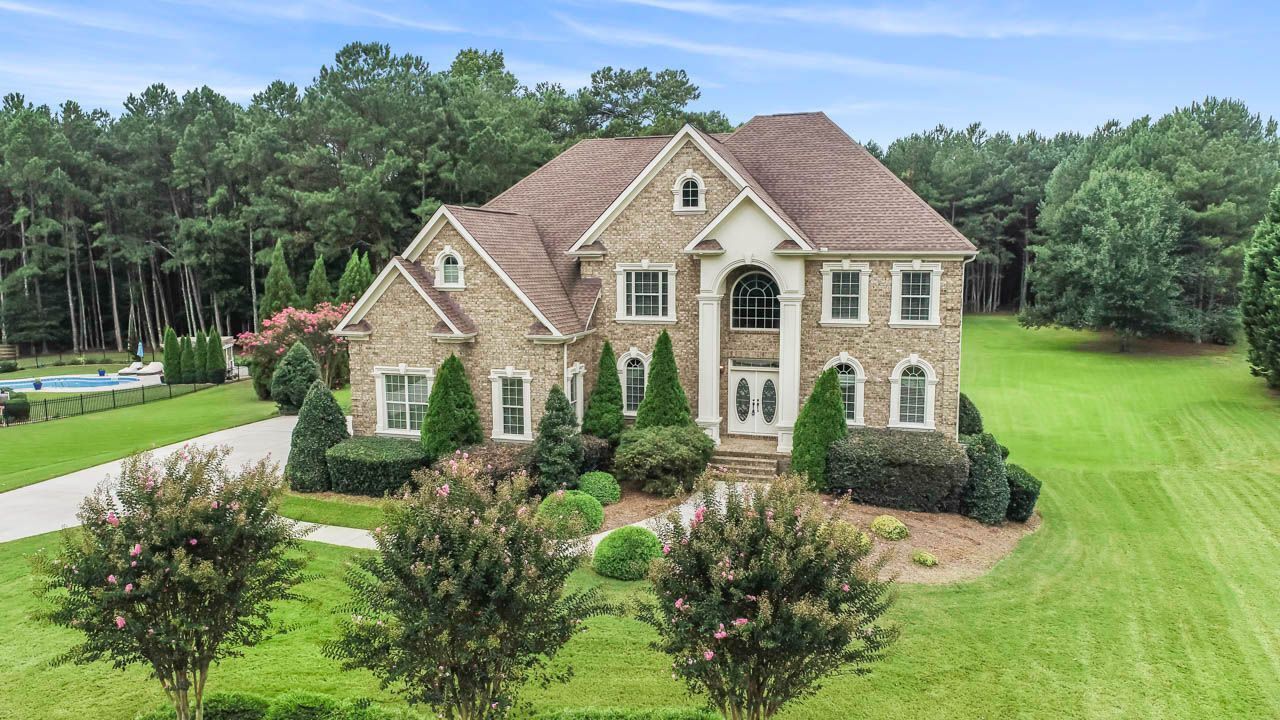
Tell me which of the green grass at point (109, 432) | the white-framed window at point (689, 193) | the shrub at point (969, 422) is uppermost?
the white-framed window at point (689, 193)

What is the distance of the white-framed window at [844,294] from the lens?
23234mm

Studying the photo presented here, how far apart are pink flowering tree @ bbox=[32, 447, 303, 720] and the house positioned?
12.7 m

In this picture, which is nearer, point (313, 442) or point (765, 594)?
point (765, 594)

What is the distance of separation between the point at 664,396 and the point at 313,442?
Answer: 9.42 m

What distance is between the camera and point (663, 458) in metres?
21.4

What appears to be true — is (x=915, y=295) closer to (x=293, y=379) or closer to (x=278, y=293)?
(x=293, y=379)

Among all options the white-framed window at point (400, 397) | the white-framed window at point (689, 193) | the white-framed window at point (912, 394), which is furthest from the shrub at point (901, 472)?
the white-framed window at point (400, 397)

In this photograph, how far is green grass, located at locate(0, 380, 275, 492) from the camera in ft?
83.0

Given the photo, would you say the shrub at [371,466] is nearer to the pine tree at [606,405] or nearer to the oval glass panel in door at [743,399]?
the pine tree at [606,405]

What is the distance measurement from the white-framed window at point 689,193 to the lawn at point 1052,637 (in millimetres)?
11593

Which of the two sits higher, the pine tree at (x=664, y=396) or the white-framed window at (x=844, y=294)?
the white-framed window at (x=844, y=294)

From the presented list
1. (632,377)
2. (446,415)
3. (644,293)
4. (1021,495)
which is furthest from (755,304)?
(446,415)

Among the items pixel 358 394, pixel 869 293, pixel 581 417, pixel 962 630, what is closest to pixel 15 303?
pixel 358 394

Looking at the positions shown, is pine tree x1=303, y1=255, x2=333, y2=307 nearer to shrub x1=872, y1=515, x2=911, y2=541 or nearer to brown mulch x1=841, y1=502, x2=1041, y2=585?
brown mulch x1=841, y1=502, x2=1041, y2=585
